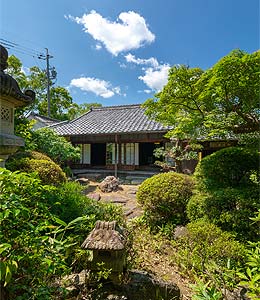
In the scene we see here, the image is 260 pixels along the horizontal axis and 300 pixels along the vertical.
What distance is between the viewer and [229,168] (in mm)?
4359

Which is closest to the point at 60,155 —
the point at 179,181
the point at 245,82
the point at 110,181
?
the point at 110,181

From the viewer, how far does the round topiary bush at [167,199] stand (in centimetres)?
511

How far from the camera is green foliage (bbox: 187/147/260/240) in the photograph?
3760 mm

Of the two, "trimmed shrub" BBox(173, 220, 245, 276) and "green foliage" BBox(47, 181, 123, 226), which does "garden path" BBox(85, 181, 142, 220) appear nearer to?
"green foliage" BBox(47, 181, 123, 226)

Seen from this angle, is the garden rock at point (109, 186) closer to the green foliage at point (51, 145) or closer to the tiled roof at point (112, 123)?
the green foliage at point (51, 145)

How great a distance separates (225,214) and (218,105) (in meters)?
1.96

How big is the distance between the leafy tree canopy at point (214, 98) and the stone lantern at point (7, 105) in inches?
105

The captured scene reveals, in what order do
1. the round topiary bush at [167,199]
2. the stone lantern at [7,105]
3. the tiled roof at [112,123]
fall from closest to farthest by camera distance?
the stone lantern at [7,105]
the round topiary bush at [167,199]
the tiled roof at [112,123]

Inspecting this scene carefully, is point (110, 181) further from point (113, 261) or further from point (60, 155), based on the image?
point (113, 261)

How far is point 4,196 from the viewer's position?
4.38 ft

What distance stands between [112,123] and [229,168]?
36.3 ft

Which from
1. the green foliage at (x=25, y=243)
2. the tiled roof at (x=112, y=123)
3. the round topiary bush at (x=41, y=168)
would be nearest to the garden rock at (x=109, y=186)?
the round topiary bush at (x=41, y=168)

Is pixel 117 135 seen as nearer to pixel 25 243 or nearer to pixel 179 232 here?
pixel 179 232

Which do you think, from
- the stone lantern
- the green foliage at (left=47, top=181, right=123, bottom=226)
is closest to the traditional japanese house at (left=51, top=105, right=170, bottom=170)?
the green foliage at (left=47, top=181, right=123, bottom=226)
